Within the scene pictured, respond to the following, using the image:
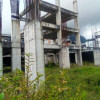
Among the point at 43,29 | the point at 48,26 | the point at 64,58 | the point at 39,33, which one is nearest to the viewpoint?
the point at 39,33

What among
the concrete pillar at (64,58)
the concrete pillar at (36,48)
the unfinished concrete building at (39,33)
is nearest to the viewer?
the concrete pillar at (36,48)

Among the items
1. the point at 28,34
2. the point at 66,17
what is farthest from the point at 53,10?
the point at 28,34

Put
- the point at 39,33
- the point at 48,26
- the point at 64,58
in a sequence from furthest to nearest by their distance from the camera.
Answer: the point at 64,58 < the point at 48,26 < the point at 39,33

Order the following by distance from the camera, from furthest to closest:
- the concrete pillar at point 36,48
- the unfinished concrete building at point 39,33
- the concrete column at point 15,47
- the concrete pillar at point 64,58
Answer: the concrete pillar at point 64,58, the concrete column at point 15,47, the unfinished concrete building at point 39,33, the concrete pillar at point 36,48

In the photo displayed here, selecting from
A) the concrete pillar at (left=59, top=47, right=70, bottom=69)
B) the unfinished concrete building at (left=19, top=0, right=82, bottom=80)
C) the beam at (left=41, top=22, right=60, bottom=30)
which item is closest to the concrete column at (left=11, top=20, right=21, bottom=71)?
the unfinished concrete building at (left=19, top=0, right=82, bottom=80)

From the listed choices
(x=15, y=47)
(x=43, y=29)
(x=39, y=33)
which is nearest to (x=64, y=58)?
(x=43, y=29)

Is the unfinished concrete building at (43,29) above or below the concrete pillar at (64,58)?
above

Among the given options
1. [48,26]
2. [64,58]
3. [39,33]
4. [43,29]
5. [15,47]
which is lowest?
[64,58]

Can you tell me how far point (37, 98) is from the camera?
1729 mm

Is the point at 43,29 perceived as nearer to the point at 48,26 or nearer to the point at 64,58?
the point at 48,26

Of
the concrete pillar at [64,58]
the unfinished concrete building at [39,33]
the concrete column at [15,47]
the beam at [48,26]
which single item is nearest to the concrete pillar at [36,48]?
the unfinished concrete building at [39,33]

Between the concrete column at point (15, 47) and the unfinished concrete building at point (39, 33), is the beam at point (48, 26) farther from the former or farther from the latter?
the concrete column at point (15, 47)

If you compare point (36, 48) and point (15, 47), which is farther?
point (15, 47)

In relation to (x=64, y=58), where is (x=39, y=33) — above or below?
above
